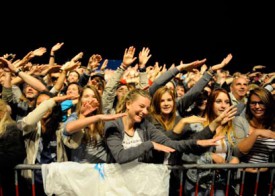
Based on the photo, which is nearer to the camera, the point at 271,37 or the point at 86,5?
the point at 271,37

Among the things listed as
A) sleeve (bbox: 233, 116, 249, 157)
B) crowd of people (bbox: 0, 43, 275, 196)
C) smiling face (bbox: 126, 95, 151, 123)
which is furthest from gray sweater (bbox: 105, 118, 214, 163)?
sleeve (bbox: 233, 116, 249, 157)

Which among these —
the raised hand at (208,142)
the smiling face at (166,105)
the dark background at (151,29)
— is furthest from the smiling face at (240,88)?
the dark background at (151,29)

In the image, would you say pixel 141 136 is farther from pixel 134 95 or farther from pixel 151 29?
pixel 151 29

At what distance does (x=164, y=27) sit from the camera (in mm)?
13219

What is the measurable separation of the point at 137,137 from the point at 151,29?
36.6 feet

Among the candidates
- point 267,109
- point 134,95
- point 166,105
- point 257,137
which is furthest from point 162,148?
point 267,109

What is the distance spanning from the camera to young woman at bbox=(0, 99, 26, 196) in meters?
2.50

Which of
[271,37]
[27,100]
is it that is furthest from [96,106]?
[271,37]

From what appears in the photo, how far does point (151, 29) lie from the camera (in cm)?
1337

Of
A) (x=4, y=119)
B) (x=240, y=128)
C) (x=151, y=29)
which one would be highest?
(x=151, y=29)

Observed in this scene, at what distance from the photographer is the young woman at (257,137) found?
9.55 feet

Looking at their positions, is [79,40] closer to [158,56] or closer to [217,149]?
[158,56]

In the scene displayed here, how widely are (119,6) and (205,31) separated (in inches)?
139

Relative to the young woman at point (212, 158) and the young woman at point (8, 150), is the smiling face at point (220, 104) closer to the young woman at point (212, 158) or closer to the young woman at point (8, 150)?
the young woman at point (212, 158)
